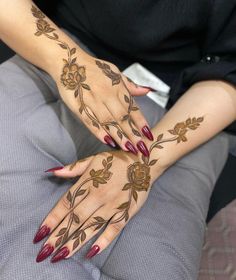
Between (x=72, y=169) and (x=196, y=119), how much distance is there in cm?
30

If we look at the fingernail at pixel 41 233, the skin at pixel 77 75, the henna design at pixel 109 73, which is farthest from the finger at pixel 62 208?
the henna design at pixel 109 73

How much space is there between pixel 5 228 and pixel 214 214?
2.01 feet

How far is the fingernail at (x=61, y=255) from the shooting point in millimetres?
613

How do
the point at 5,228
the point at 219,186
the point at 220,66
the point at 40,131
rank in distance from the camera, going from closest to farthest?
the point at 5,228, the point at 40,131, the point at 220,66, the point at 219,186

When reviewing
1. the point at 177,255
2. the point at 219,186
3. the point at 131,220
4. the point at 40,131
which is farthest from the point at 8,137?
the point at 219,186

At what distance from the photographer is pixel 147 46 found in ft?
2.91

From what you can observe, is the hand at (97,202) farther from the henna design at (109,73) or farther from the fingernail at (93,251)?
the henna design at (109,73)

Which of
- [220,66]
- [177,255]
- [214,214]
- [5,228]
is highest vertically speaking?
[220,66]

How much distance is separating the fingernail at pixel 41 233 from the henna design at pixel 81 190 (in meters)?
0.02

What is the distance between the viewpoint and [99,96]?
742 mm

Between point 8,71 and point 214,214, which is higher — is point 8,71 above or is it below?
above

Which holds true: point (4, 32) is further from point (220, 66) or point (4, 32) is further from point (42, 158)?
point (220, 66)

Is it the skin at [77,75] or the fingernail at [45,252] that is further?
the skin at [77,75]

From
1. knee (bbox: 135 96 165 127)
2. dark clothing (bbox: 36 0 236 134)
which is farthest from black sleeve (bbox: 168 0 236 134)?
knee (bbox: 135 96 165 127)
